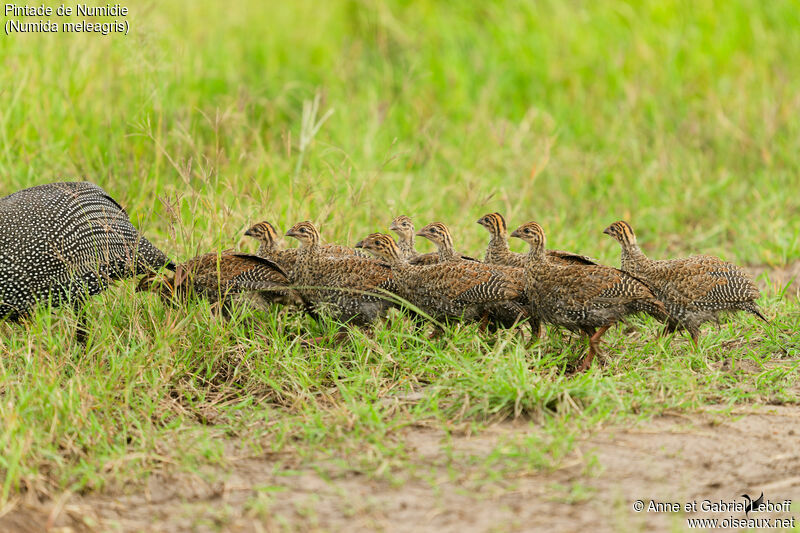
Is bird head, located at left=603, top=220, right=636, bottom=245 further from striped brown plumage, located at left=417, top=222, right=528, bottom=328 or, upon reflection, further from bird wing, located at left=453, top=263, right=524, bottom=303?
bird wing, located at left=453, top=263, right=524, bottom=303

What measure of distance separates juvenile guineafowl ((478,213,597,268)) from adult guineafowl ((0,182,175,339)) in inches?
71.0

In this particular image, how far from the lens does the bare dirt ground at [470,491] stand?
139 inches

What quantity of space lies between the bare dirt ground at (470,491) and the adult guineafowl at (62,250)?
5.80ft

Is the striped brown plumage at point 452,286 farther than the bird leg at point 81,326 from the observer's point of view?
No

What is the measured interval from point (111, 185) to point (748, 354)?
4.15 metres

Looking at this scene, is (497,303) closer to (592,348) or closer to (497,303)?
(497,303)

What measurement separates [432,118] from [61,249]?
3576mm

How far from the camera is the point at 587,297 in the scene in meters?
4.85

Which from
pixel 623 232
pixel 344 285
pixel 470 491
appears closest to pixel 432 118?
pixel 623 232

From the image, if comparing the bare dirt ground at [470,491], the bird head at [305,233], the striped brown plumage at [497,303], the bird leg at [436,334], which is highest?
the bird head at [305,233]

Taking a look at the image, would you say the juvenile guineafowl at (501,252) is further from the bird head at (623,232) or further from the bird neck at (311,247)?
the bird neck at (311,247)

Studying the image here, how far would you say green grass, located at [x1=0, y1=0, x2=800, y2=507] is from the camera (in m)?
4.34

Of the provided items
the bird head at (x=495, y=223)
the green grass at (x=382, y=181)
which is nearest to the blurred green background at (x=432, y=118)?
the green grass at (x=382, y=181)

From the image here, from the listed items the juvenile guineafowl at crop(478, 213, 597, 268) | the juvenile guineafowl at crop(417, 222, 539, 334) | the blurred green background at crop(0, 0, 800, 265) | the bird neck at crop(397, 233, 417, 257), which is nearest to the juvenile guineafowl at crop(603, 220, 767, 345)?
the juvenile guineafowl at crop(478, 213, 597, 268)
